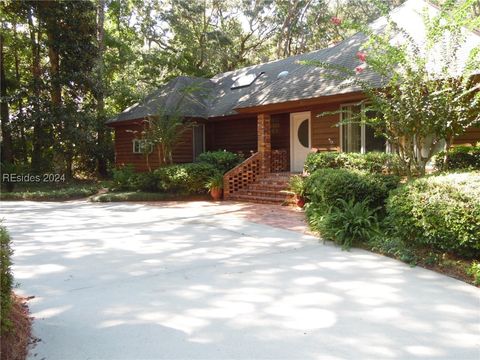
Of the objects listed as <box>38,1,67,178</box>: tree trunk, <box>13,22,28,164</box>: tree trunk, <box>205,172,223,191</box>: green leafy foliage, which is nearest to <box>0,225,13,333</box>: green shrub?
<box>205,172,223,191</box>: green leafy foliage

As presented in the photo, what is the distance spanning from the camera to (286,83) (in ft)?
43.5

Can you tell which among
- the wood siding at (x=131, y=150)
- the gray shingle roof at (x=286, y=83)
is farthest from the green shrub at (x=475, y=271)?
the wood siding at (x=131, y=150)

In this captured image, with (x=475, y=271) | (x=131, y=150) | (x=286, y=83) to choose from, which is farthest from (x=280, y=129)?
(x=475, y=271)

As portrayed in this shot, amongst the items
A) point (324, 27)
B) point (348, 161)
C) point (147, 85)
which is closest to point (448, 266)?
point (348, 161)

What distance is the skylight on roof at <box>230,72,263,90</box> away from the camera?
→ 17938mm

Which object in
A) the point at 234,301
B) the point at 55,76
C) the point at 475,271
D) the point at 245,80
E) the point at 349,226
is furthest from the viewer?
the point at 245,80

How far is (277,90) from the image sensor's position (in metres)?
13.2

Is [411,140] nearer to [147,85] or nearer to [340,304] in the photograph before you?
[340,304]

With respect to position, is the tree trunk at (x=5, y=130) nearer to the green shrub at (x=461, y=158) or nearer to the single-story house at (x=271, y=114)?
the single-story house at (x=271, y=114)

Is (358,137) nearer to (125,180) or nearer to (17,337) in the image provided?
(125,180)

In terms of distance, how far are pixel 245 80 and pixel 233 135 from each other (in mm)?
2756

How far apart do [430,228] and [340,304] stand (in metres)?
2.00

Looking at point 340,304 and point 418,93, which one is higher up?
point 418,93

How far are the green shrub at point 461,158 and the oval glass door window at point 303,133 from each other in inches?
235
